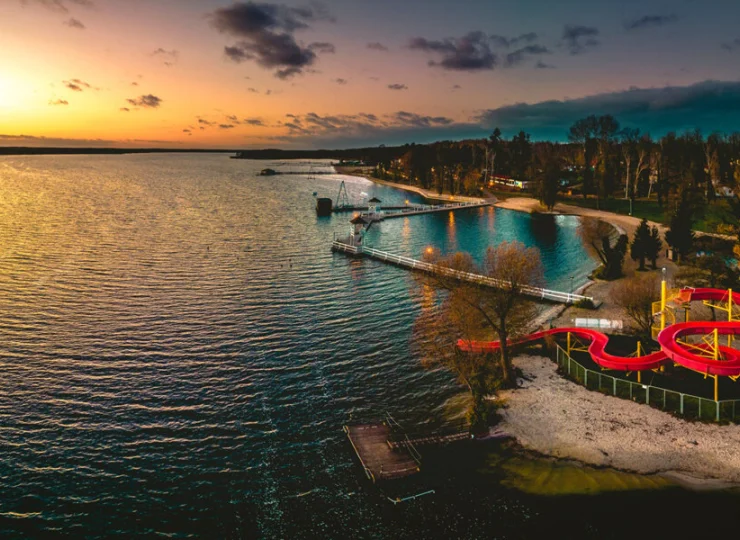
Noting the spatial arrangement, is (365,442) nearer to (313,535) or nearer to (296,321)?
(313,535)

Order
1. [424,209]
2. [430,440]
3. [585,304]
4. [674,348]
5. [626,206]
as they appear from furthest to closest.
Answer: [424,209]
[626,206]
[585,304]
[674,348]
[430,440]

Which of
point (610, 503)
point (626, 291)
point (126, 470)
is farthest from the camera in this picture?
point (626, 291)

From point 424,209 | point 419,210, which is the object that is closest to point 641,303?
point 419,210

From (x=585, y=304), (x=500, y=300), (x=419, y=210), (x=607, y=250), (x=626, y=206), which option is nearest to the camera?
(x=500, y=300)

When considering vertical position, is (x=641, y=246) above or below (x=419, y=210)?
above

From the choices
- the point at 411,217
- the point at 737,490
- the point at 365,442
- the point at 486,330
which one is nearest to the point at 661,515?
the point at 737,490

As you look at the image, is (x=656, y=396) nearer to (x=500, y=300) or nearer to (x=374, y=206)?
(x=500, y=300)
